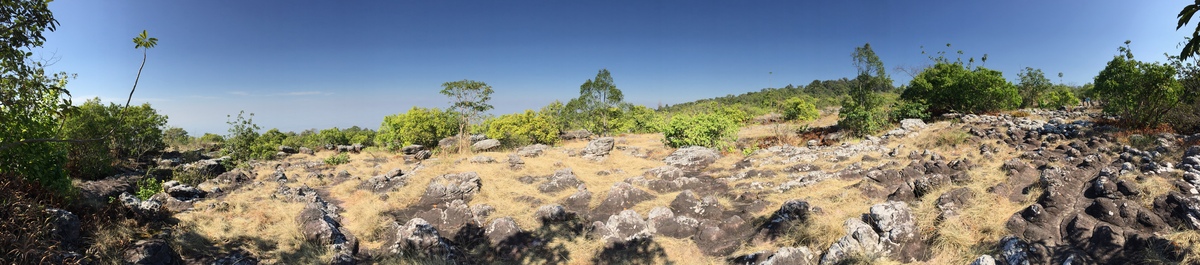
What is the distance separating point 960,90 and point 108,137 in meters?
37.2

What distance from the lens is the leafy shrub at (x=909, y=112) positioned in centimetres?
2236

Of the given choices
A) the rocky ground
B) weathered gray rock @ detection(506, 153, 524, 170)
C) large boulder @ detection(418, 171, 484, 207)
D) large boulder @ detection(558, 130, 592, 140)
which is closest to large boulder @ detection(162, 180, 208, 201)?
the rocky ground

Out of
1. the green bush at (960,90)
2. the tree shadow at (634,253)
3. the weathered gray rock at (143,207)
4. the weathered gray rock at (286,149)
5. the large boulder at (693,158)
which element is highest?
the green bush at (960,90)

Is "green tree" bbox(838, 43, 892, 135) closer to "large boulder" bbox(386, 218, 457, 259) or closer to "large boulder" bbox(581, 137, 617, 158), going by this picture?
"large boulder" bbox(581, 137, 617, 158)

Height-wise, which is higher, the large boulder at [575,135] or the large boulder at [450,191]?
the large boulder at [575,135]

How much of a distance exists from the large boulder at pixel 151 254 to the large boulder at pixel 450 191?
5454mm

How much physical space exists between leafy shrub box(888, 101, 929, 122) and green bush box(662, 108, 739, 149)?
9.78 meters

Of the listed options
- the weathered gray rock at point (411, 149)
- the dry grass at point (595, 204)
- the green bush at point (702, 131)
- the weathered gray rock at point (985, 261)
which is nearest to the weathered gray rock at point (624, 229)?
the dry grass at point (595, 204)

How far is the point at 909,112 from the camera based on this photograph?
22469mm

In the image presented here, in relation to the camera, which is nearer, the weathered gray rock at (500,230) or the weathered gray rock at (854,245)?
the weathered gray rock at (854,245)

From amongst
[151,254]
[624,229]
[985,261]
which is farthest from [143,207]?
[985,261]

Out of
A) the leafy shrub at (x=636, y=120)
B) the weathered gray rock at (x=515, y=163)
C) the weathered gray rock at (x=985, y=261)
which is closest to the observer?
the weathered gray rock at (x=985, y=261)

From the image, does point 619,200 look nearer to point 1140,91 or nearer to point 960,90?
point 1140,91

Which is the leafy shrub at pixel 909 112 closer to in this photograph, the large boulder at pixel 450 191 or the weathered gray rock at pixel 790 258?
the weathered gray rock at pixel 790 258
